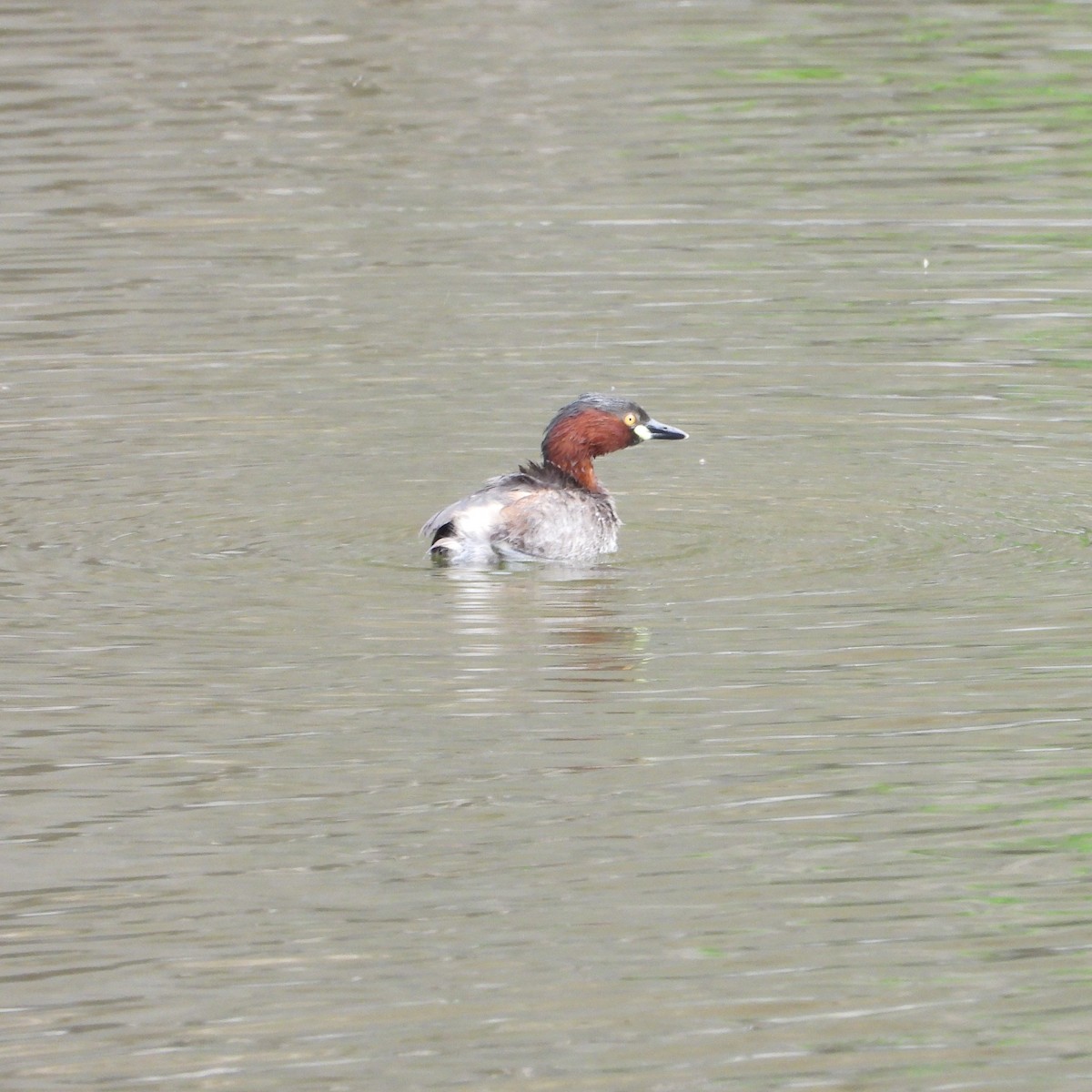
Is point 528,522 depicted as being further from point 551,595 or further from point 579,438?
point 579,438

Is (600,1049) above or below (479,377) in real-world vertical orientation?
above

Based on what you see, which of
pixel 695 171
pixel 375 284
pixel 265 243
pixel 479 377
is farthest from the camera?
pixel 695 171

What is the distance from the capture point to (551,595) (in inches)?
363

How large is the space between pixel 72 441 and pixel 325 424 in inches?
46.4

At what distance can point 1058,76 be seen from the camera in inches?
767

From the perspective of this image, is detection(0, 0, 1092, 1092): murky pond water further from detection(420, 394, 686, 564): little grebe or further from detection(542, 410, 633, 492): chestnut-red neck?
→ detection(542, 410, 633, 492): chestnut-red neck

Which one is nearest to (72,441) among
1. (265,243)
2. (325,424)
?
(325,424)

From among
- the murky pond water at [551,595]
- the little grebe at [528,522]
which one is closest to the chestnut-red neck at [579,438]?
the little grebe at [528,522]

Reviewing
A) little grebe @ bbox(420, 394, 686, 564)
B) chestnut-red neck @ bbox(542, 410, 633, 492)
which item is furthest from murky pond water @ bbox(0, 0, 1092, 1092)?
chestnut-red neck @ bbox(542, 410, 633, 492)

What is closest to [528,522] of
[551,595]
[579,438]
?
[551,595]

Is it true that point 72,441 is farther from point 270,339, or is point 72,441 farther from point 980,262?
point 980,262

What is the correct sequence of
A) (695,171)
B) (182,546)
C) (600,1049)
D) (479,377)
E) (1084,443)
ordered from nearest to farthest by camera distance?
(600,1049) < (182,546) < (1084,443) < (479,377) < (695,171)

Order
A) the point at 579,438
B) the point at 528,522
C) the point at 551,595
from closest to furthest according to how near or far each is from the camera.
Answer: the point at 551,595 < the point at 528,522 < the point at 579,438

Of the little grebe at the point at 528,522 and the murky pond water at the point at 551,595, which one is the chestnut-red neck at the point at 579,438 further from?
the murky pond water at the point at 551,595
